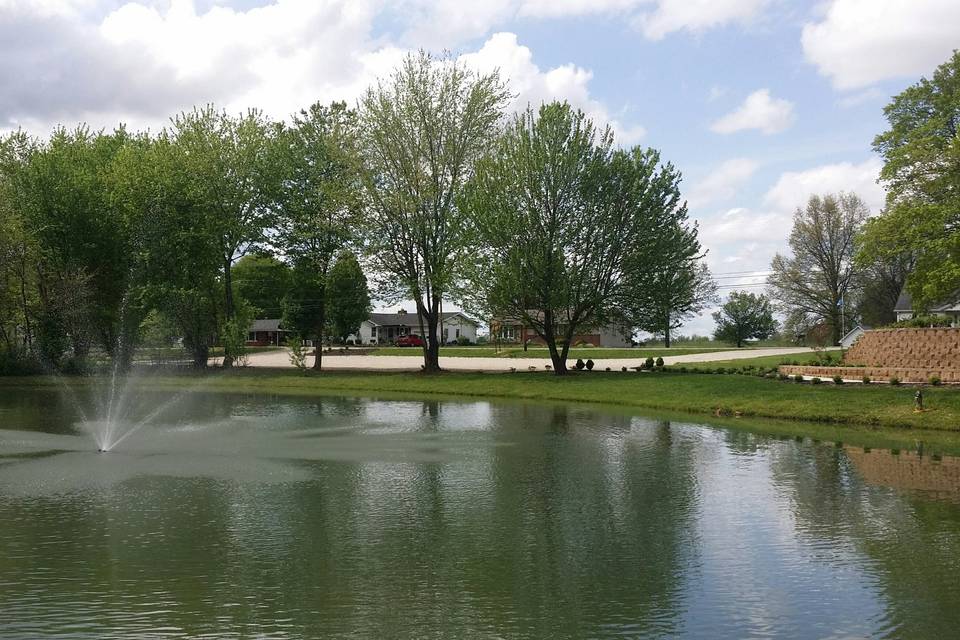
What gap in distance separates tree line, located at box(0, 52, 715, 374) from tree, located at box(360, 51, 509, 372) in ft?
0.41

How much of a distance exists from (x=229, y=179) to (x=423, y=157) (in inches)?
628

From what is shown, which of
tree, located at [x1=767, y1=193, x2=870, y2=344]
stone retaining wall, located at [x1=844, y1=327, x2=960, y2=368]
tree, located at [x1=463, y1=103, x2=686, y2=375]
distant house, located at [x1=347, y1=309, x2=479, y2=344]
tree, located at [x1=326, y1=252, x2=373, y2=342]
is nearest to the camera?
stone retaining wall, located at [x1=844, y1=327, x2=960, y2=368]

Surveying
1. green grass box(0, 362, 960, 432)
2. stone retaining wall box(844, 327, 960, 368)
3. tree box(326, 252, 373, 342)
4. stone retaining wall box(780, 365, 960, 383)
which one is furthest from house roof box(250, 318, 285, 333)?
stone retaining wall box(780, 365, 960, 383)

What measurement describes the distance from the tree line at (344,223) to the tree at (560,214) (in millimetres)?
109

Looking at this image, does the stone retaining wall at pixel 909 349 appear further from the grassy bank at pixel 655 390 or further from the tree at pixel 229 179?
the tree at pixel 229 179

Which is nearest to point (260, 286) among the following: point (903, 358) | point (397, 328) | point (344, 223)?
point (397, 328)

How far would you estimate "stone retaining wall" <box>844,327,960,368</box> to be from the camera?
113 ft

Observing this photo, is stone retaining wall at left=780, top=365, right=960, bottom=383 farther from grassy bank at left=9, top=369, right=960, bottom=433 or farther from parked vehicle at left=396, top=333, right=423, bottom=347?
parked vehicle at left=396, top=333, right=423, bottom=347

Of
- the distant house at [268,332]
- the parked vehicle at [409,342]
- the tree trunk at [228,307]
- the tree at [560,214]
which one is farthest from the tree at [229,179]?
the distant house at [268,332]

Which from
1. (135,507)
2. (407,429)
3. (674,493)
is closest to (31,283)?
(407,429)

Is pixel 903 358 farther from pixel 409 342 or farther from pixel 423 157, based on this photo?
pixel 409 342

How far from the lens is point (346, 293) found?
65312mm

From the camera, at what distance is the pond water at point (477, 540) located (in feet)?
32.0

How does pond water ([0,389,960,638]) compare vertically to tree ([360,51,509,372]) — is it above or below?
below
